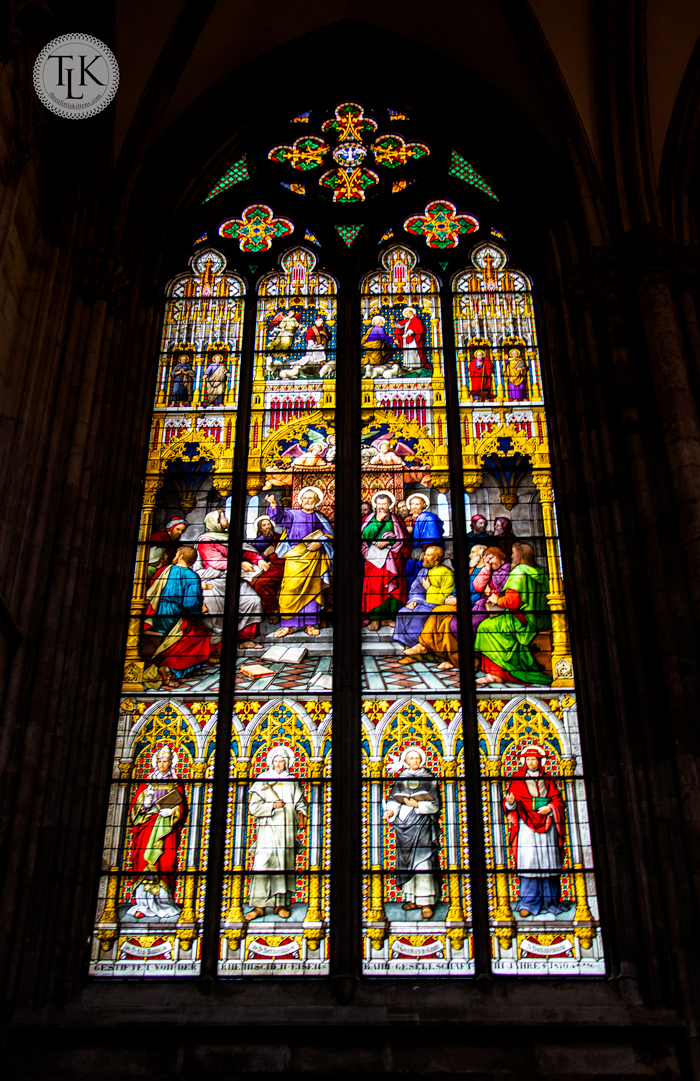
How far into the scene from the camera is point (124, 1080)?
709 centimetres

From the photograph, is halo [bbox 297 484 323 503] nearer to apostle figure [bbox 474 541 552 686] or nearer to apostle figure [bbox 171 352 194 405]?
apostle figure [bbox 171 352 194 405]

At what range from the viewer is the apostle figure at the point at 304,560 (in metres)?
9.27

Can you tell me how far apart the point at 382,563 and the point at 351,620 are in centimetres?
62

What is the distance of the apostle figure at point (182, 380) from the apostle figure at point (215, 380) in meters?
0.14

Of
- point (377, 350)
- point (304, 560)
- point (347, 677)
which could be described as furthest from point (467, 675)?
point (377, 350)

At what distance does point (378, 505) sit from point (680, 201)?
3.91 metres

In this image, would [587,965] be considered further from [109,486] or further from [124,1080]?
[109,486]

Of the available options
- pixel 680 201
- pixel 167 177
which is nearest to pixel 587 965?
pixel 680 201

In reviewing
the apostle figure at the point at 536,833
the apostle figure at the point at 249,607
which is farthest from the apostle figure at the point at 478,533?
the apostle figure at the point at 536,833

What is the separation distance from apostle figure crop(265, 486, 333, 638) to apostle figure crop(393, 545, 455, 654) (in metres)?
0.64

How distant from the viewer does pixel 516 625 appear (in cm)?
918

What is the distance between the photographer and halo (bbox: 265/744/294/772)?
859 centimetres

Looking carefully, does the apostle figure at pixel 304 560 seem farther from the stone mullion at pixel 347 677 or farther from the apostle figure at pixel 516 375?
the apostle figure at pixel 516 375

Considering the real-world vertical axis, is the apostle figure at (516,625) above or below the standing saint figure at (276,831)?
above
